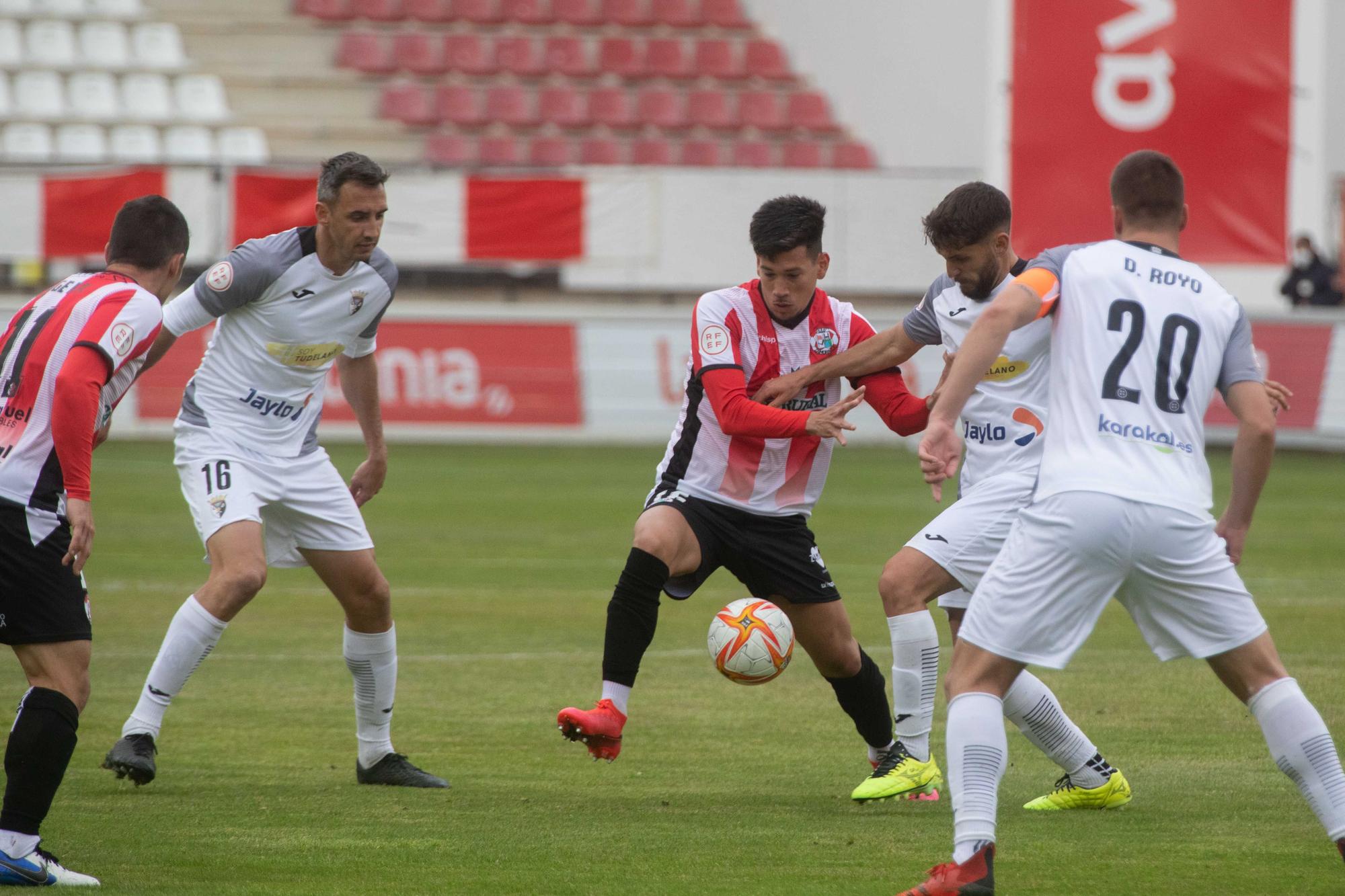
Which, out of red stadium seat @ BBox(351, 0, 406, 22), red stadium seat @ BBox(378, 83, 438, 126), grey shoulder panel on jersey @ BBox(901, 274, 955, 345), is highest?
red stadium seat @ BBox(351, 0, 406, 22)

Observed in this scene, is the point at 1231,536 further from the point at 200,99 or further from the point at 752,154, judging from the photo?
the point at 200,99

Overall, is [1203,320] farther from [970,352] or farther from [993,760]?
[993,760]

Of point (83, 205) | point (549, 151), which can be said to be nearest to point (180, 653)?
point (83, 205)

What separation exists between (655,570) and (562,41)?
80.3ft

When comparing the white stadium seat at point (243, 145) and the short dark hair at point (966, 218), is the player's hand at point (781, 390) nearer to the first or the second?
the short dark hair at point (966, 218)

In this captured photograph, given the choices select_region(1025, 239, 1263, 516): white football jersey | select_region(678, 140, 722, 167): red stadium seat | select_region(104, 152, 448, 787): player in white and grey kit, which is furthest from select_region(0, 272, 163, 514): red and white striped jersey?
select_region(678, 140, 722, 167): red stadium seat

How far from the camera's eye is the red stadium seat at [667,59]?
29.4 metres

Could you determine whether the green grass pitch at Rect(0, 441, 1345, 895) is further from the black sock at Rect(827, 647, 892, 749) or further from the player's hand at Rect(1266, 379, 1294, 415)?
the player's hand at Rect(1266, 379, 1294, 415)

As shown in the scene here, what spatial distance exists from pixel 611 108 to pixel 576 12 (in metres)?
2.44

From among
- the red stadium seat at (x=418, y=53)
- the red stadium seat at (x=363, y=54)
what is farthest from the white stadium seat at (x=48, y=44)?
the red stadium seat at (x=418, y=53)

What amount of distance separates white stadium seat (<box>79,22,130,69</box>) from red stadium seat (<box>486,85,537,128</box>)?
570cm

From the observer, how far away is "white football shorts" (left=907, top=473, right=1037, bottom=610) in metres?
5.88

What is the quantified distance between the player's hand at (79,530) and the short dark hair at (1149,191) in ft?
9.56

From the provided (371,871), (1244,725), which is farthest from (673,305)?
(371,871)
